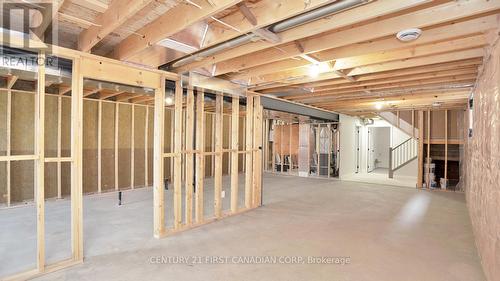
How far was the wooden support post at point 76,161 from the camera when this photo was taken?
108 inches

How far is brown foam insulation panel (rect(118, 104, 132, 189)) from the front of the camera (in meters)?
6.43

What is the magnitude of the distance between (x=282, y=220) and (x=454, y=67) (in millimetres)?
3244

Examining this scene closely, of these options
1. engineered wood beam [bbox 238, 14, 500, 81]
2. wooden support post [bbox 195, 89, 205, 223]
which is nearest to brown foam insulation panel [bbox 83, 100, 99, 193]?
wooden support post [bbox 195, 89, 205, 223]

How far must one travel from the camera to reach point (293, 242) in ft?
11.0

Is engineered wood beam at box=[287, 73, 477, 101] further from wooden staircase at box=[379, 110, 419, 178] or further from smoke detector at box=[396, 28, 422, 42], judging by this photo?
wooden staircase at box=[379, 110, 419, 178]

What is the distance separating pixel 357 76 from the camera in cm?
411

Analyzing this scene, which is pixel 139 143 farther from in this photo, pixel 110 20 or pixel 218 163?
pixel 110 20

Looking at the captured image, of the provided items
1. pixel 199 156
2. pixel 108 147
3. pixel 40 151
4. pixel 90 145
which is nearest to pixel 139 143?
pixel 108 147

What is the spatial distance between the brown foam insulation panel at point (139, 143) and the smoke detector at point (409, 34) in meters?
6.07

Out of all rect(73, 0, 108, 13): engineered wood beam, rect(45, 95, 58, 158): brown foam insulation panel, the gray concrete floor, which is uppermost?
rect(73, 0, 108, 13): engineered wood beam

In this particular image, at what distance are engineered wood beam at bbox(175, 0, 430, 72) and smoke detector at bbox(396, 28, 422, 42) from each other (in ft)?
1.61

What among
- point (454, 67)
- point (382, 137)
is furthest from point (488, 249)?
point (382, 137)

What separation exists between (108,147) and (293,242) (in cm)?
502

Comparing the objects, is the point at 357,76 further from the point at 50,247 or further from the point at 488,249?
the point at 50,247
